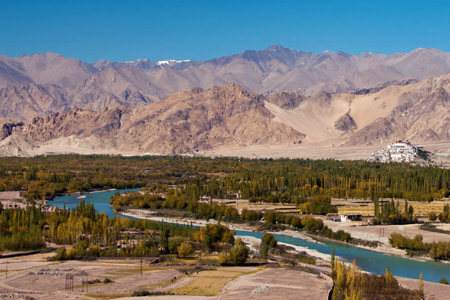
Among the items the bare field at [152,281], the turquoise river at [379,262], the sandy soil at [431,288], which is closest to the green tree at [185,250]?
the bare field at [152,281]

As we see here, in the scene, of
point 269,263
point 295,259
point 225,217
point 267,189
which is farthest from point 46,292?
point 267,189

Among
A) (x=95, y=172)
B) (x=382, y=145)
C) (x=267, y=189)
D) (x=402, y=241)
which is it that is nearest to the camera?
(x=402, y=241)

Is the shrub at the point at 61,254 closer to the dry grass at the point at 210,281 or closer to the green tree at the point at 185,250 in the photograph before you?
the green tree at the point at 185,250

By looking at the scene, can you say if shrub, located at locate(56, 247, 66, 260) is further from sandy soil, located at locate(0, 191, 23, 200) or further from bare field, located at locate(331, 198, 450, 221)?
sandy soil, located at locate(0, 191, 23, 200)

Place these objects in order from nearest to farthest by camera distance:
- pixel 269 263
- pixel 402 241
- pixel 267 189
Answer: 1. pixel 269 263
2. pixel 402 241
3. pixel 267 189

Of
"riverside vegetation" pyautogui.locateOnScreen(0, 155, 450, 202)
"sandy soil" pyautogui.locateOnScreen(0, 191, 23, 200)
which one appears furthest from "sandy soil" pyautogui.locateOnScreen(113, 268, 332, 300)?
"sandy soil" pyautogui.locateOnScreen(0, 191, 23, 200)

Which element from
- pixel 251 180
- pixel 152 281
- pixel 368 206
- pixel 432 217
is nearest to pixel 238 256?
pixel 152 281

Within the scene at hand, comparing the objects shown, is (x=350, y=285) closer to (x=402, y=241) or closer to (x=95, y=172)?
(x=402, y=241)
